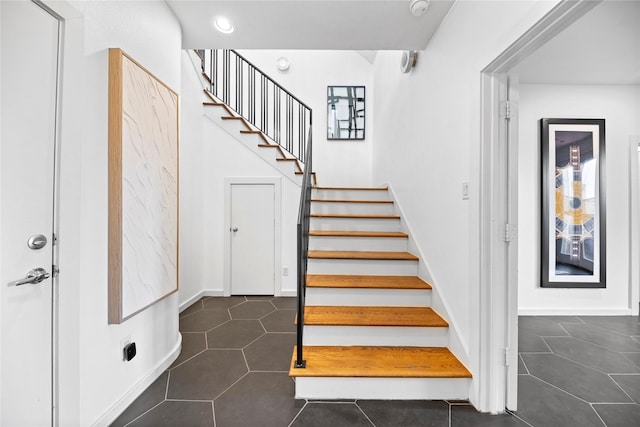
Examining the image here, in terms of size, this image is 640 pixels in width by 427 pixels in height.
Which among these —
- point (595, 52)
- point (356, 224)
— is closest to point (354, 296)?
point (356, 224)

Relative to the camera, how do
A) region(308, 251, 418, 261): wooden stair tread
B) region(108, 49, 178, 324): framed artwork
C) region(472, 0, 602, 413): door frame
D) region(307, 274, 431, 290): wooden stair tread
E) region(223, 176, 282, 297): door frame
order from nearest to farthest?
region(108, 49, 178, 324): framed artwork < region(472, 0, 602, 413): door frame < region(307, 274, 431, 290): wooden stair tread < region(308, 251, 418, 261): wooden stair tread < region(223, 176, 282, 297): door frame

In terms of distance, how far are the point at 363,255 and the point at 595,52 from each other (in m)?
2.74

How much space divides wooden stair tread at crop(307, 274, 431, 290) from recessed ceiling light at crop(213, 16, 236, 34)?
82.4 inches

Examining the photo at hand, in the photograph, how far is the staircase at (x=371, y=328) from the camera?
165 cm

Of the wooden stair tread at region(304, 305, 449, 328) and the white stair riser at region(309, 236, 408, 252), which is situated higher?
the white stair riser at region(309, 236, 408, 252)

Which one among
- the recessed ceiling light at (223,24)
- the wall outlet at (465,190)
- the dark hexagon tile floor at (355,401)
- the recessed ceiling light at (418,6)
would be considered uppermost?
the recessed ceiling light at (223,24)

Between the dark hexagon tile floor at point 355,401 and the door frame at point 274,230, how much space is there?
101 cm

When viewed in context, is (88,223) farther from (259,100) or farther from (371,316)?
(259,100)

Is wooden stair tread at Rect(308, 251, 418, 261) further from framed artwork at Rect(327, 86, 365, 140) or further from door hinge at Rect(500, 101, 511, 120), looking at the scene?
framed artwork at Rect(327, 86, 365, 140)

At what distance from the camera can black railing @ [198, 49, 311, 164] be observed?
4387mm

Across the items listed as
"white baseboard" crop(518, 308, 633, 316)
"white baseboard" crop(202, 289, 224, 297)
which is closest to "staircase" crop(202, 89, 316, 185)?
"white baseboard" crop(202, 289, 224, 297)

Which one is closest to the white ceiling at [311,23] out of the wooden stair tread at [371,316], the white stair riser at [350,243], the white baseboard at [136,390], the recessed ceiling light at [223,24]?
the recessed ceiling light at [223,24]

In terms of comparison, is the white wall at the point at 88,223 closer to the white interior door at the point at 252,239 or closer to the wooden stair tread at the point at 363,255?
the wooden stair tread at the point at 363,255

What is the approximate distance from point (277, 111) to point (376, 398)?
4.33 metres
